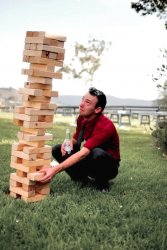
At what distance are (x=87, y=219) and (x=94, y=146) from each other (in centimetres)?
117

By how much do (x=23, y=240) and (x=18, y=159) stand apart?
1586 millimetres

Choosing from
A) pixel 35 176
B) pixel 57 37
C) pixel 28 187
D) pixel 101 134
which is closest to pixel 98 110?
pixel 101 134

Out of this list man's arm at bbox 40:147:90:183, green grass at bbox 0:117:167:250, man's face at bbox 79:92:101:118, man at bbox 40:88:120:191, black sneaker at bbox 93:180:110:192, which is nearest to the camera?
green grass at bbox 0:117:167:250

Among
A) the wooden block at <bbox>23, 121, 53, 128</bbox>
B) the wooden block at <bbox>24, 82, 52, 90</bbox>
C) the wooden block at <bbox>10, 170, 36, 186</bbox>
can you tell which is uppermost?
the wooden block at <bbox>24, 82, 52, 90</bbox>

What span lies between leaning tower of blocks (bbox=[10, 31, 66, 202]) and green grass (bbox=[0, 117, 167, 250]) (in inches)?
11.7

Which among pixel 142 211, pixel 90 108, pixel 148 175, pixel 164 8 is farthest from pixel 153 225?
pixel 164 8

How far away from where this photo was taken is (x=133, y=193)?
6.16 meters

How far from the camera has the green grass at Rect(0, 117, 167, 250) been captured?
4.08m

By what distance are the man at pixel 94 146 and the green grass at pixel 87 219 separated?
272 mm

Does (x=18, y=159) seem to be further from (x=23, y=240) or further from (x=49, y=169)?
(x=23, y=240)

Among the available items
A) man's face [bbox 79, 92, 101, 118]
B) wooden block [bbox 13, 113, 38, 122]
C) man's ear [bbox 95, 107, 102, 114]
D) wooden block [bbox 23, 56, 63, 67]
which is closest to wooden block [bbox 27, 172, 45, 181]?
wooden block [bbox 13, 113, 38, 122]

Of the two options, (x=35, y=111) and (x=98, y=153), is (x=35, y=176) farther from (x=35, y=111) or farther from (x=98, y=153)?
(x=98, y=153)

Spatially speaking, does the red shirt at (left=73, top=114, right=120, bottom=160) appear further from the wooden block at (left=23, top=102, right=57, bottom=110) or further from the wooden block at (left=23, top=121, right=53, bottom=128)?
the wooden block at (left=23, top=102, right=57, bottom=110)

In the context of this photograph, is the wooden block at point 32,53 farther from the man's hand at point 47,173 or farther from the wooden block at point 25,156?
the man's hand at point 47,173
